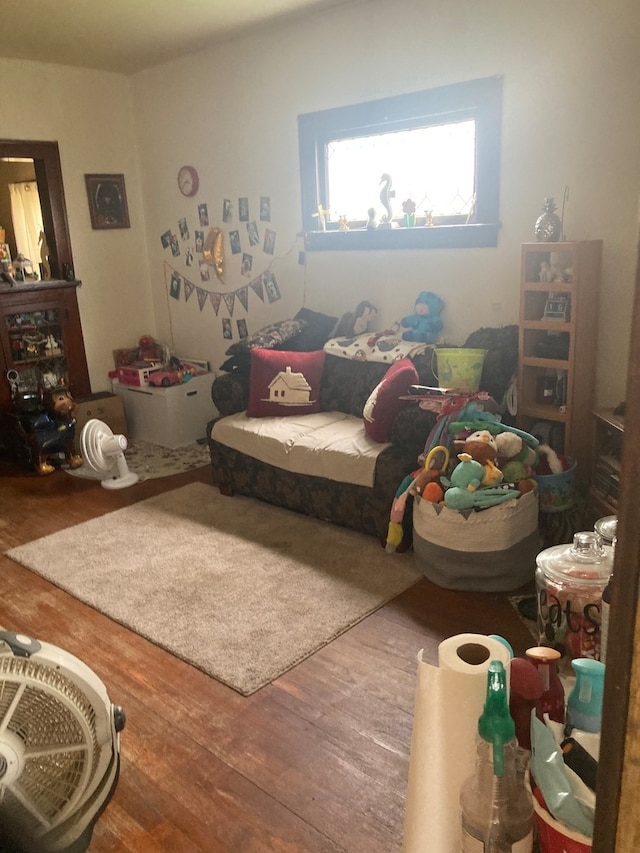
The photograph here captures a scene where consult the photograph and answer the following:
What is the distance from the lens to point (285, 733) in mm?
1996

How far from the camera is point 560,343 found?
308 cm

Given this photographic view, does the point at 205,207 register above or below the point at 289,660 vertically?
above

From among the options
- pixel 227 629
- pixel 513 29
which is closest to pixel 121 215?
pixel 513 29

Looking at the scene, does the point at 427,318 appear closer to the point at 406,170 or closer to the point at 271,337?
the point at 406,170

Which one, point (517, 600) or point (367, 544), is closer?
point (517, 600)

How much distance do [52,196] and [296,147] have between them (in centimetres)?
182

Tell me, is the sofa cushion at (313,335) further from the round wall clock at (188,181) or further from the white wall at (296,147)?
the round wall clock at (188,181)

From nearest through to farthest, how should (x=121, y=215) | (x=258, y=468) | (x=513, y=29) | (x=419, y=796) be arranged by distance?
(x=419, y=796) < (x=513, y=29) < (x=258, y=468) < (x=121, y=215)

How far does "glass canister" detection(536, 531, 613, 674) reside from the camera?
168 centimetres

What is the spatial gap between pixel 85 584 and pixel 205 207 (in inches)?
114

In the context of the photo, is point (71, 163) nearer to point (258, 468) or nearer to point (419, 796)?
point (258, 468)

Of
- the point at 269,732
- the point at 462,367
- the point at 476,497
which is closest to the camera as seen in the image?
the point at 269,732

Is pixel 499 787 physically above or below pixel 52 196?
below

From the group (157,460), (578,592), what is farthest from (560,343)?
(157,460)
